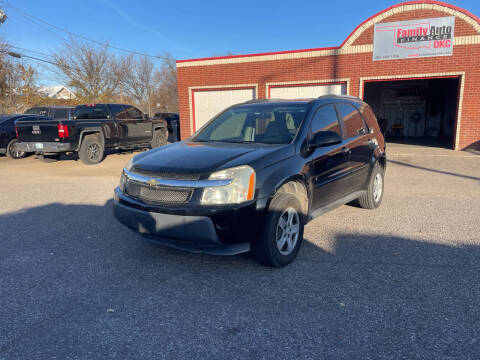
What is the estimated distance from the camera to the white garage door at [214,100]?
1638 cm

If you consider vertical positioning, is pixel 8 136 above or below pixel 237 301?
above

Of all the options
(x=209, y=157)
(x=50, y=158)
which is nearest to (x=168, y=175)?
(x=209, y=157)

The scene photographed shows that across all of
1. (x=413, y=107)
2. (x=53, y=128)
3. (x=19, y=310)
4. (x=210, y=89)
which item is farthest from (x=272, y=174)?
(x=413, y=107)

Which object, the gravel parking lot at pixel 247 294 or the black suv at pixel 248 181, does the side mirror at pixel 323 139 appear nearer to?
the black suv at pixel 248 181

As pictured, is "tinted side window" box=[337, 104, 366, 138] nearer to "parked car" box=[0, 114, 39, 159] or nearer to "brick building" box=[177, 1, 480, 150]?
"brick building" box=[177, 1, 480, 150]

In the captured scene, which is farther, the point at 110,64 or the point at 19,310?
the point at 110,64

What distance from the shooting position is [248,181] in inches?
132

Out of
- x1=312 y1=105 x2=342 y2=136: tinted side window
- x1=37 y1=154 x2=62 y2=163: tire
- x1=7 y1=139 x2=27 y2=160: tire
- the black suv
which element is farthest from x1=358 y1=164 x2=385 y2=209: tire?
x1=7 y1=139 x2=27 y2=160: tire

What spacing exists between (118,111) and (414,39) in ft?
36.0

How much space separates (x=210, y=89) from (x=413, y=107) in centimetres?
1305

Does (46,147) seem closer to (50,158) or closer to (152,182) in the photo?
(50,158)

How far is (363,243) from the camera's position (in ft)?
14.6

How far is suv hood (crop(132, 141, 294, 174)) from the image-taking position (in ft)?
11.4

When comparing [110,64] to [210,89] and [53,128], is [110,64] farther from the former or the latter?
[53,128]
